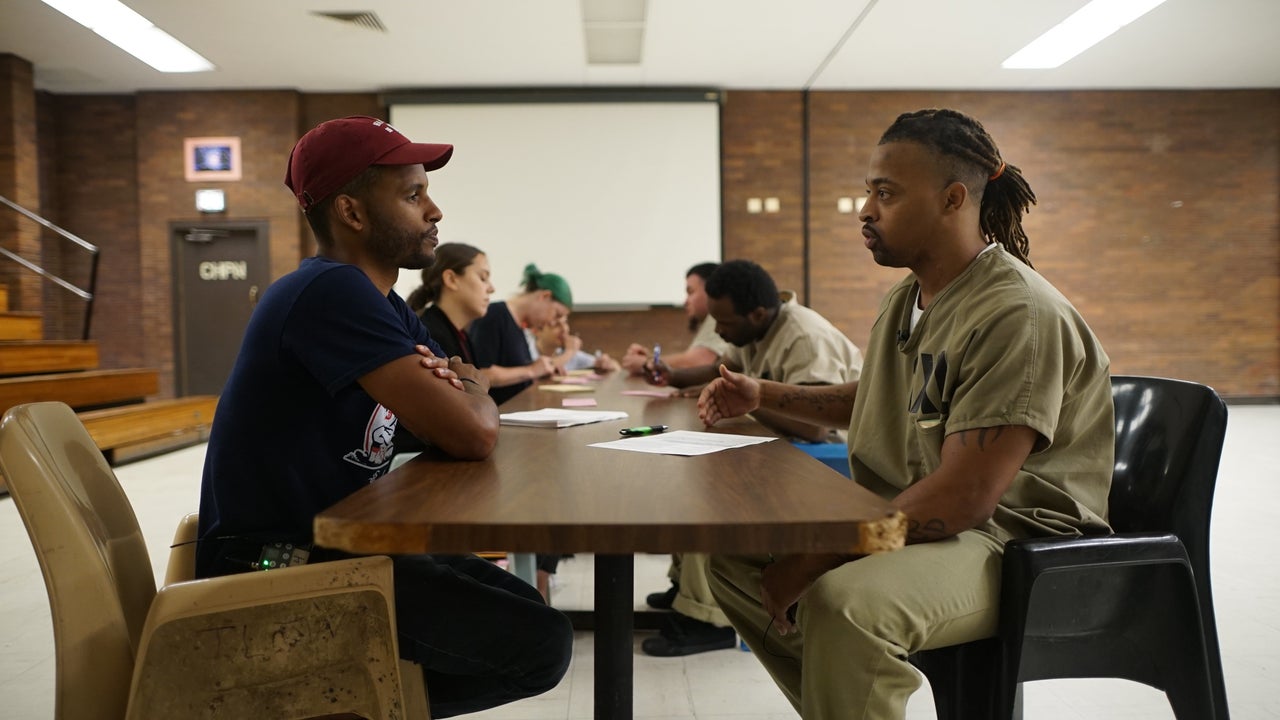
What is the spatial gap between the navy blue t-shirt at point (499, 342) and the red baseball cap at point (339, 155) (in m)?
2.21

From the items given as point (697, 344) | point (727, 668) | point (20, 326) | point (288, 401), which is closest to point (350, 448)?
point (288, 401)

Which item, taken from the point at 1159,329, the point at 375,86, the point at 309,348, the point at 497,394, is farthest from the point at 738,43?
the point at 309,348

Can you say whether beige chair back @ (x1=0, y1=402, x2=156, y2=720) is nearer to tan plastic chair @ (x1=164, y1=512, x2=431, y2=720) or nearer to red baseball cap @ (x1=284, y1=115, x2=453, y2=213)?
tan plastic chair @ (x1=164, y1=512, x2=431, y2=720)

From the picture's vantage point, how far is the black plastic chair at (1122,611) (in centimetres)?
123

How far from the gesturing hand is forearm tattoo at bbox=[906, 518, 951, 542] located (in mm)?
694

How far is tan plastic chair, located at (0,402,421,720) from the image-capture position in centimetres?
101

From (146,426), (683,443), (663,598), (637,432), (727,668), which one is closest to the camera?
(683,443)

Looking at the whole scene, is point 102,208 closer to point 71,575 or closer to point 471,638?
point 71,575

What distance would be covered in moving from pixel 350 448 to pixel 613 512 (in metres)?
0.57

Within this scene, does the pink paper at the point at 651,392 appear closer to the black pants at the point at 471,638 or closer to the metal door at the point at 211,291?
the black pants at the point at 471,638

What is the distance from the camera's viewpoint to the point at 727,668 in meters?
2.46

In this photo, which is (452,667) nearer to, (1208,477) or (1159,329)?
(1208,477)

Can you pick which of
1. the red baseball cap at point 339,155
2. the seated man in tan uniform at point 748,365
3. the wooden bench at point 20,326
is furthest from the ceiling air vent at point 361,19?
the red baseball cap at point 339,155

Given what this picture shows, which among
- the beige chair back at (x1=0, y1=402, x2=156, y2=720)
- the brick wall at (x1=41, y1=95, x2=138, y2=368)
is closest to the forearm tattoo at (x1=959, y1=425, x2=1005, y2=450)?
the beige chair back at (x1=0, y1=402, x2=156, y2=720)
